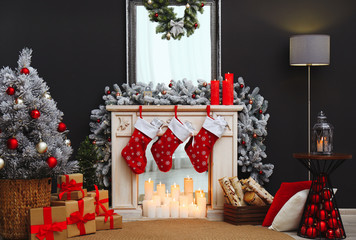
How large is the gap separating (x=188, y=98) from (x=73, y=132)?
1.25 m

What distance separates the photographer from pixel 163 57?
4527 mm

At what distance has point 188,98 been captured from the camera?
4336 millimetres

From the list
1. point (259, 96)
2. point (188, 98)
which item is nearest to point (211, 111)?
point (188, 98)

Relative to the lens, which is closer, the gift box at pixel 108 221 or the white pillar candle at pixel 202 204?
the gift box at pixel 108 221

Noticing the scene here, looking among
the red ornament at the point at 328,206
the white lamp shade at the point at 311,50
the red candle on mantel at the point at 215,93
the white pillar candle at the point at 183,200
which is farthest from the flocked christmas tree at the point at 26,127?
the white lamp shade at the point at 311,50

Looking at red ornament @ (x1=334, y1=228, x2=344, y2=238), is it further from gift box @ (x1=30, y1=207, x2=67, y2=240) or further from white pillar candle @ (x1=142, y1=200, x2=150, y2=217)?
gift box @ (x1=30, y1=207, x2=67, y2=240)

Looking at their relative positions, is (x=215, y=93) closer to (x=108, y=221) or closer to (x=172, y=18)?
(x=172, y=18)

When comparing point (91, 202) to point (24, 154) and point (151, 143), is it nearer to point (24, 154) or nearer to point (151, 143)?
point (24, 154)

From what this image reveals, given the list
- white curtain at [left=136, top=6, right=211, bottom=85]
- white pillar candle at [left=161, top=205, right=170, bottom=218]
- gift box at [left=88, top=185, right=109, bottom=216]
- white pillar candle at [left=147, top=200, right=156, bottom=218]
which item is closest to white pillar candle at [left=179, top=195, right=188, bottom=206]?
white pillar candle at [left=161, top=205, right=170, bottom=218]

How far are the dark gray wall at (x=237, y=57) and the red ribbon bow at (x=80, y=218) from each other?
4.10 feet

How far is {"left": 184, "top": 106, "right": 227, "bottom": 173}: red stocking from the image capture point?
4.15 metres

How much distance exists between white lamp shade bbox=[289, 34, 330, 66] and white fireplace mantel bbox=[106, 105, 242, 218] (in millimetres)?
768

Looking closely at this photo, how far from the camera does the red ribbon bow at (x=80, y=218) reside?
3453mm

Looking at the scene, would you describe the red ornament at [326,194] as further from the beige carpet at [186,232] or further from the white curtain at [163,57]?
the white curtain at [163,57]
